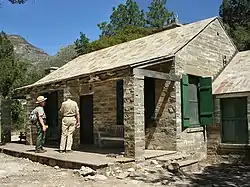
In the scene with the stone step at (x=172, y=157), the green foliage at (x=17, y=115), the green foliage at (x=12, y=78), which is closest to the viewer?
the stone step at (x=172, y=157)

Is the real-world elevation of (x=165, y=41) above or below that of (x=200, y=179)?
above

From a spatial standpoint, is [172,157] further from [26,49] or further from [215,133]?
[26,49]

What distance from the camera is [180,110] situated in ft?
33.4

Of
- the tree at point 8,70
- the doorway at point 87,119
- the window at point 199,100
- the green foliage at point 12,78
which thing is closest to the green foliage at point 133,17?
the tree at point 8,70

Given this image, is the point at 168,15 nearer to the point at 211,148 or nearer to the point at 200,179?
the point at 211,148

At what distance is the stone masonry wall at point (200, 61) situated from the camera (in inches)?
402

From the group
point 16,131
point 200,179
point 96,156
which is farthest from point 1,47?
point 200,179

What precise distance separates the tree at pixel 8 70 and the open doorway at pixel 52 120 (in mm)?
10814

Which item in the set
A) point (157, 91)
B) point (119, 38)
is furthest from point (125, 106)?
point (119, 38)

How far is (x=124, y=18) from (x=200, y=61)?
27.1 metres

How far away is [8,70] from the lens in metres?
24.5

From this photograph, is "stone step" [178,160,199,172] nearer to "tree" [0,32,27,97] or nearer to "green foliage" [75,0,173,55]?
"tree" [0,32,27,97]

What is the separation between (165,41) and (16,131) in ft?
54.9

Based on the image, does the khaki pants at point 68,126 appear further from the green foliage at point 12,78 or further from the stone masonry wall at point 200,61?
the green foliage at point 12,78
